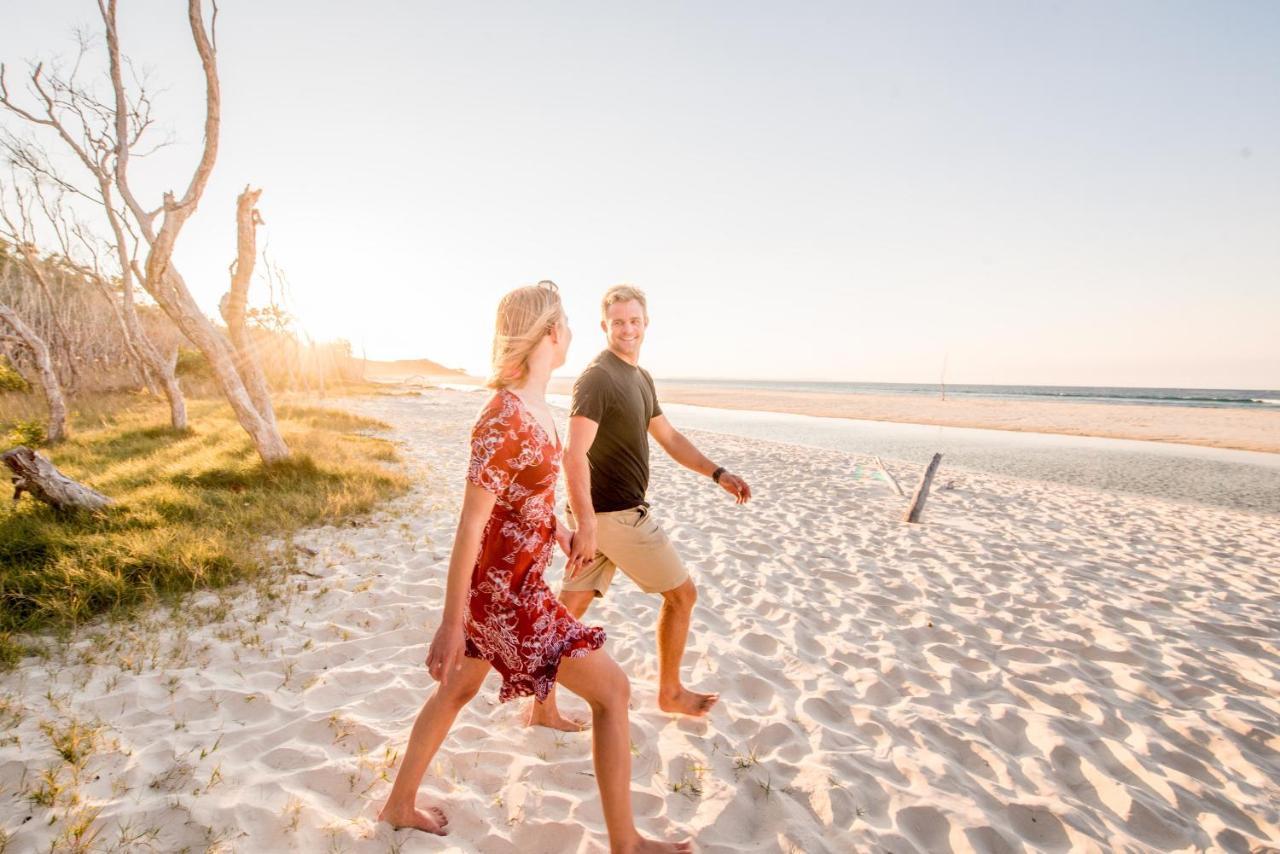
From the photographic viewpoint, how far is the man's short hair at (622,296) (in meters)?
2.84

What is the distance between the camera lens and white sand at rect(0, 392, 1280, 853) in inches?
88.4

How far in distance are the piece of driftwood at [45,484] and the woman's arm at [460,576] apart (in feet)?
19.0

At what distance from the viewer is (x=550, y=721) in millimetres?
2898

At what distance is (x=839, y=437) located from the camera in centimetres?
2041

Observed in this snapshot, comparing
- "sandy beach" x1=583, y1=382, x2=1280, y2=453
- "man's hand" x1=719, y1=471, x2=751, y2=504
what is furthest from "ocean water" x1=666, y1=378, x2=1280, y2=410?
"man's hand" x1=719, y1=471, x2=751, y2=504

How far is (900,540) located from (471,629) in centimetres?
623

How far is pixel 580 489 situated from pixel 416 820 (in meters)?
1.49

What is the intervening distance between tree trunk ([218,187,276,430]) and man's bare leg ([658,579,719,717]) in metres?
7.53

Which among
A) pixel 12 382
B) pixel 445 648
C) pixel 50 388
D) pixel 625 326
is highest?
pixel 625 326

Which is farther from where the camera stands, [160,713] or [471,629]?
[160,713]

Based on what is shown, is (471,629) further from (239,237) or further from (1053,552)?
(239,237)

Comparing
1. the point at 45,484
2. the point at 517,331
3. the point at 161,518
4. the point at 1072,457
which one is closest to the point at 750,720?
the point at 517,331

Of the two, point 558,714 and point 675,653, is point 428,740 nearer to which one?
point 558,714

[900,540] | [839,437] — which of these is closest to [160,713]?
[900,540]
